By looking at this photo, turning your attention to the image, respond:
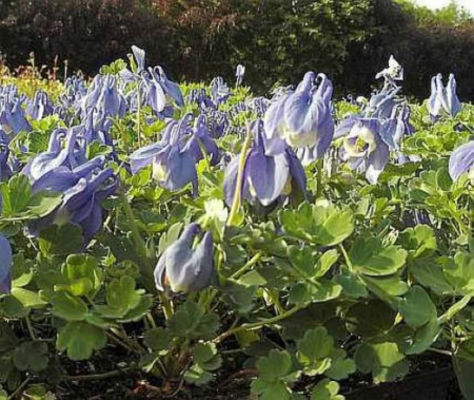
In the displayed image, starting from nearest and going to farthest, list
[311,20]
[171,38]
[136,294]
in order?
1. [136,294]
2. [171,38]
3. [311,20]

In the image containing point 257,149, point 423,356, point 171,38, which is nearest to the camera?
point 257,149

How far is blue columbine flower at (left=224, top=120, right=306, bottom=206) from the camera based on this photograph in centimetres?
112

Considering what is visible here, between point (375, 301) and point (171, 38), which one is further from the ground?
point (375, 301)

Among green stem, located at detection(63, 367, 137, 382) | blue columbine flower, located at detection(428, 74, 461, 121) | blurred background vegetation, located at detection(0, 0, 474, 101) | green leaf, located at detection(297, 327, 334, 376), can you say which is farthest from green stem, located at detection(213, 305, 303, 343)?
Answer: blurred background vegetation, located at detection(0, 0, 474, 101)

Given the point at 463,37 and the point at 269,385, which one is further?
the point at 463,37

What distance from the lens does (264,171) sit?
1.12 metres

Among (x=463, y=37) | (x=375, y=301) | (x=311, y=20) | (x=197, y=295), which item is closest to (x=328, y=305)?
(x=375, y=301)

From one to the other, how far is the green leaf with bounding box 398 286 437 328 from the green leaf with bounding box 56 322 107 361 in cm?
39

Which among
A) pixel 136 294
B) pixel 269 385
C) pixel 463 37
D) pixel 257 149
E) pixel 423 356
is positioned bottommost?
pixel 463 37

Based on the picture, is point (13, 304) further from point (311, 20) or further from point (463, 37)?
point (463, 37)

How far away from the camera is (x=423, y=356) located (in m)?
1.44

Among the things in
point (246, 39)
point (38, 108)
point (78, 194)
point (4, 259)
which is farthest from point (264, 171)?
point (246, 39)

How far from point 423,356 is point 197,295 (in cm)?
45

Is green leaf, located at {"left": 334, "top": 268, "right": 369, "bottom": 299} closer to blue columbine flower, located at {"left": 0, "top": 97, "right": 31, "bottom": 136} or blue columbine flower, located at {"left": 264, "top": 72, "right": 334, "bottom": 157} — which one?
blue columbine flower, located at {"left": 264, "top": 72, "right": 334, "bottom": 157}
